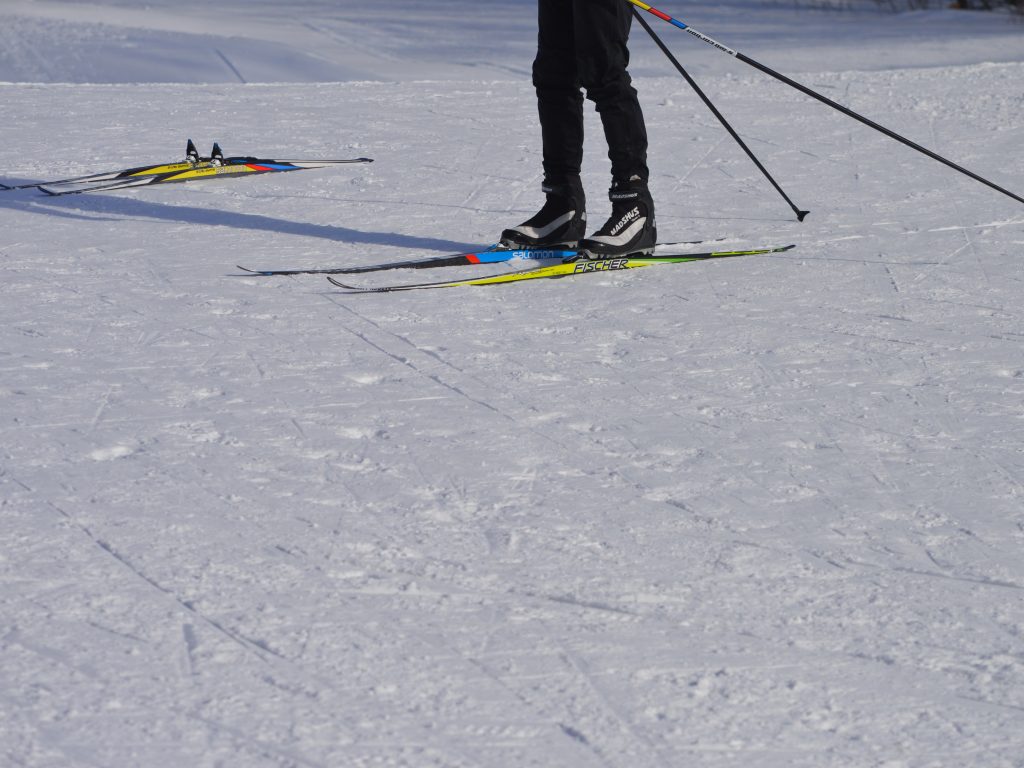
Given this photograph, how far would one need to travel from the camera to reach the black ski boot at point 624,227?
4.25 meters

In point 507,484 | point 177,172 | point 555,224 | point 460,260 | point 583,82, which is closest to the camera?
point 507,484

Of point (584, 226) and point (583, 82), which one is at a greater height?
point (583, 82)

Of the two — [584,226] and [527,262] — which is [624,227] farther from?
[527,262]

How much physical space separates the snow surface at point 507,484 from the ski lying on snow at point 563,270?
0.07m

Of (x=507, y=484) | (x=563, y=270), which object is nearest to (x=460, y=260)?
(x=563, y=270)

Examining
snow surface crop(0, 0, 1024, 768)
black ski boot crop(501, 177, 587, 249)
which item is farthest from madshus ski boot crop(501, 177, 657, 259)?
snow surface crop(0, 0, 1024, 768)

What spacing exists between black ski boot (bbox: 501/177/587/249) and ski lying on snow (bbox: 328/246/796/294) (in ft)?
0.55

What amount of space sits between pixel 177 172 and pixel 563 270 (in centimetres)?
209

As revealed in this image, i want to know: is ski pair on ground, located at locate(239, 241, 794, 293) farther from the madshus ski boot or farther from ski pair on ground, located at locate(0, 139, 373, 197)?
ski pair on ground, located at locate(0, 139, 373, 197)

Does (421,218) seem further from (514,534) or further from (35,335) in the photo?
(514,534)

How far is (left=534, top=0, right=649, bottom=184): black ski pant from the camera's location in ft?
13.1

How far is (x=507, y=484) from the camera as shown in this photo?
2631 mm

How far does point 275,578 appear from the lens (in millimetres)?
2250

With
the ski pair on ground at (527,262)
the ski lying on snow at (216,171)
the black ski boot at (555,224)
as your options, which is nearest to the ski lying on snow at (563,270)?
the ski pair on ground at (527,262)
